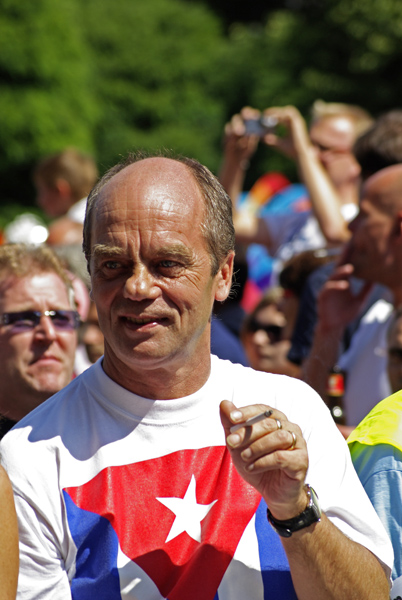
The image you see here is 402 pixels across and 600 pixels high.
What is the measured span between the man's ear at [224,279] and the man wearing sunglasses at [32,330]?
2.89 feet

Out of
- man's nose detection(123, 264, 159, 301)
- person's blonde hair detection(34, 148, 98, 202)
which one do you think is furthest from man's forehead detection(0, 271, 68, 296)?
person's blonde hair detection(34, 148, 98, 202)

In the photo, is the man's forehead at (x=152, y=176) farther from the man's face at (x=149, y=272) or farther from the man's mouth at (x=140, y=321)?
the man's mouth at (x=140, y=321)

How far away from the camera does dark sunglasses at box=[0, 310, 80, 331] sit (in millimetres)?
2841

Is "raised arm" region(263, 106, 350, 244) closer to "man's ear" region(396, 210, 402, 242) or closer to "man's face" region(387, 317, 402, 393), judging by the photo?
"man's ear" region(396, 210, 402, 242)

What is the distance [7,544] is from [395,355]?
170 centimetres

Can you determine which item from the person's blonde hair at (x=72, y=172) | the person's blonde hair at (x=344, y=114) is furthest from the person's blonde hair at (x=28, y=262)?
the person's blonde hair at (x=72, y=172)

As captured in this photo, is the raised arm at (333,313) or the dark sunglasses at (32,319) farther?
the raised arm at (333,313)

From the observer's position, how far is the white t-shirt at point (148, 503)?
1841 mm

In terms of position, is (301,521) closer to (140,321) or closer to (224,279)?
(140,321)

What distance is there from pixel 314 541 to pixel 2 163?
21438mm

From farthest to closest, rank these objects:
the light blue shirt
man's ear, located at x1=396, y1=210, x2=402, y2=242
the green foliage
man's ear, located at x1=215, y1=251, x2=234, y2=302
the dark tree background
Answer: the green foliage → the dark tree background → man's ear, located at x1=396, y1=210, x2=402, y2=242 → man's ear, located at x1=215, y1=251, x2=234, y2=302 → the light blue shirt

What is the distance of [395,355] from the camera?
2945 millimetres

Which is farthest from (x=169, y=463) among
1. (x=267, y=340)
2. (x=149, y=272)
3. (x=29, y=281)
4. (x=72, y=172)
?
(x=72, y=172)

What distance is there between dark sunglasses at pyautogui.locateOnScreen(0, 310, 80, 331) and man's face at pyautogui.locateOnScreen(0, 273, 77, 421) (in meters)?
0.01
